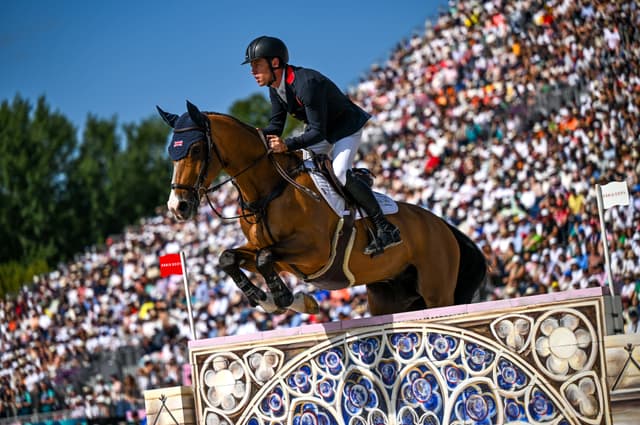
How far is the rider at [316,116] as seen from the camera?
6.48 meters

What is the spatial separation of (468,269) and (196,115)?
3132 millimetres

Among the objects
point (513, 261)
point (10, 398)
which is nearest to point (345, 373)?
point (513, 261)

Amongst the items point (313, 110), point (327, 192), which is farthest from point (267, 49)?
point (327, 192)

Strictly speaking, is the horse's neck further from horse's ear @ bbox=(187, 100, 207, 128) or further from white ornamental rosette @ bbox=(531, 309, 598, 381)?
white ornamental rosette @ bbox=(531, 309, 598, 381)

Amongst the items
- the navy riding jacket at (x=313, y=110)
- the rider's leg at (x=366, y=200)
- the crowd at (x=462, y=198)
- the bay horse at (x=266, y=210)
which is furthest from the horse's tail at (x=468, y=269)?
the crowd at (x=462, y=198)

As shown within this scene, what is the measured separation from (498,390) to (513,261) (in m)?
7.25

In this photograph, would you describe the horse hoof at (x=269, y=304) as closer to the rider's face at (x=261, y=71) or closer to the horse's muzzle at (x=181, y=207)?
the horse's muzzle at (x=181, y=207)

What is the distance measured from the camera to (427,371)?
5895 millimetres

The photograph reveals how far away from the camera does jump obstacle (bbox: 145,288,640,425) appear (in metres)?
5.46

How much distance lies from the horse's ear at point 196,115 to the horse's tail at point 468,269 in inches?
108

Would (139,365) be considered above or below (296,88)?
below

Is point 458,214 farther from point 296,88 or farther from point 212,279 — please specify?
point 296,88

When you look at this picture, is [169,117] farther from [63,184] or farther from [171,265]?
[63,184]

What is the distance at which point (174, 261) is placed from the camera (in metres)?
8.61
